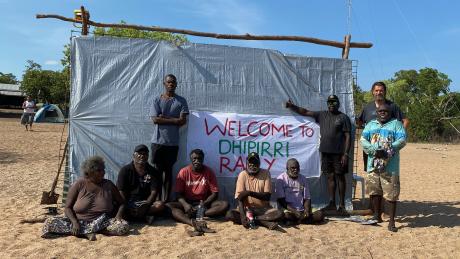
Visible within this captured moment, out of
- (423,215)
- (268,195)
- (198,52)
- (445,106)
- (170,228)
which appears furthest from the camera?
(445,106)

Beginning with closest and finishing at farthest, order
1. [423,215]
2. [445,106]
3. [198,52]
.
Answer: [198,52] < [423,215] < [445,106]

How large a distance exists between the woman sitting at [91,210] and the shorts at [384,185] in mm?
3233

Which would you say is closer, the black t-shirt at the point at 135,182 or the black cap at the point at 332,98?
the black t-shirt at the point at 135,182

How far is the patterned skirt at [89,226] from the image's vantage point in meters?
4.79

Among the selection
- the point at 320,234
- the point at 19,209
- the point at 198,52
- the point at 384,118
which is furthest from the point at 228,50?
the point at 19,209

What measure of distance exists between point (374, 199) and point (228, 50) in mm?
2928

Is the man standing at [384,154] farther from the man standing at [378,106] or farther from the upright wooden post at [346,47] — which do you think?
the upright wooden post at [346,47]

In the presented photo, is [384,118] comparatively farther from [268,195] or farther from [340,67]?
[268,195]

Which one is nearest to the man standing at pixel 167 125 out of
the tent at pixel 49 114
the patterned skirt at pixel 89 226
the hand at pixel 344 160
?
the patterned skirt at pixel 89 226

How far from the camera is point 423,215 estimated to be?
6.86 metres

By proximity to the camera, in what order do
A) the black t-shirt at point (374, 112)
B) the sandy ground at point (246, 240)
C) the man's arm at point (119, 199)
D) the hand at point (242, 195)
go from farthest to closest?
the black t-shirt at point (374, 112), the hand at point (242, 195), the man's arm at point (119, 199), the sandy ground at point (246, 240)

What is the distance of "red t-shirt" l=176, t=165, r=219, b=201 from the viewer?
19.0ft

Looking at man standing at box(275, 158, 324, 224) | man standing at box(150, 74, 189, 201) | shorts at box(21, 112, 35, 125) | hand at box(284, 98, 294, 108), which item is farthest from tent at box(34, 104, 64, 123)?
man standing at box(275, 158, 324, 224)

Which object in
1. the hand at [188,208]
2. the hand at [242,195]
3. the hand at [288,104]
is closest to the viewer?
the hand at [188,208]
